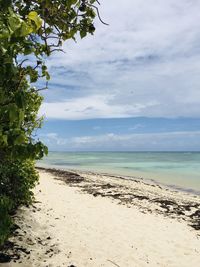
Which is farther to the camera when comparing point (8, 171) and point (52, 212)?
point (52, 212)

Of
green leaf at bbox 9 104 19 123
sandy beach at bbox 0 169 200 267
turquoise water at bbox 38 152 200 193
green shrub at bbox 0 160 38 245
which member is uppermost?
green leaf at bbox 9 104 19 123

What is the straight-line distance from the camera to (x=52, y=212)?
12336mm

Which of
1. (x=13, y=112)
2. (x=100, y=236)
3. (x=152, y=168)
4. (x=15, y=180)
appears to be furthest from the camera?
(x=152, y=168)

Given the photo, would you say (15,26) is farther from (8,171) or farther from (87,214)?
(87,214)

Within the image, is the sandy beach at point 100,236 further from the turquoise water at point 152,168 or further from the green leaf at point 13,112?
the turquoise water at point 152,168

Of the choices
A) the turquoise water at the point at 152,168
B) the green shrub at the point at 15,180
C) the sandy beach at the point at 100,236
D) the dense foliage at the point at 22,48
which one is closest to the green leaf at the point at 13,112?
the dense foliage at the point at 22,48

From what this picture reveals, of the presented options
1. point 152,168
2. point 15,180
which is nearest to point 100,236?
point 15,180

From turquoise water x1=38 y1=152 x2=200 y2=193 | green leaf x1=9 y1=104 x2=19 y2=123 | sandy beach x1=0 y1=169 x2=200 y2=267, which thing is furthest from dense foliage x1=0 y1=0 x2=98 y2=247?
turquoise water x1=38 y1=152 x2=200 y2=193

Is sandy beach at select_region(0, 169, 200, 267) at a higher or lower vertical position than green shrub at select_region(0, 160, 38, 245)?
lower

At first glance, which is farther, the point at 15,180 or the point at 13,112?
the point at 15,180

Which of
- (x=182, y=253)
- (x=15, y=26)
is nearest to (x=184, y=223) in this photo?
(x=182, y=253)

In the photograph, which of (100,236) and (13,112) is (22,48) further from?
(100,236)

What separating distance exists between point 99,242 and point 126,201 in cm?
792

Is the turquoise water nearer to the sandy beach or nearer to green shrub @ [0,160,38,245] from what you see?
the sandy beach
